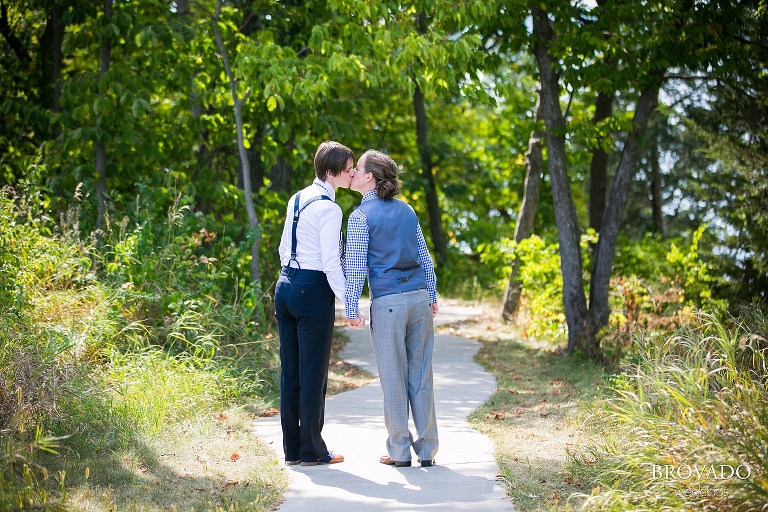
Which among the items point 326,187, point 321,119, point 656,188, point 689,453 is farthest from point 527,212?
point 689,453

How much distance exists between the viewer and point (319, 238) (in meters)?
5.34

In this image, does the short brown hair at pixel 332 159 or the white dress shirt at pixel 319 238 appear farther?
the short brown hair at pixel 332 159

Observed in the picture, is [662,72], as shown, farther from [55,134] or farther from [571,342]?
[55,134]

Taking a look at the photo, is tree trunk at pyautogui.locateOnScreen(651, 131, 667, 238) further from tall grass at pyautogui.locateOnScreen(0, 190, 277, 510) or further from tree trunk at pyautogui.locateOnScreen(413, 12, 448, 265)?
tall grass at pyautogui.locateOnScreen(0, 190, 277, 510)

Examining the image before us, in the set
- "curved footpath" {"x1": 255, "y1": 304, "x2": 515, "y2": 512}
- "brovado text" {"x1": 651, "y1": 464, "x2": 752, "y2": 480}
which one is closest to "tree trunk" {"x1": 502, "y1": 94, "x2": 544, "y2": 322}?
"curved footpath" {"x1": 255, "y1": 304, "x2": 515, "y2": 512}

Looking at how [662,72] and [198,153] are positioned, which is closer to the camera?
[662,72]

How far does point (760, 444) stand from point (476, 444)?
2362 mm

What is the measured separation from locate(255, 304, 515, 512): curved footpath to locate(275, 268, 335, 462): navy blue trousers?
0.68 ft

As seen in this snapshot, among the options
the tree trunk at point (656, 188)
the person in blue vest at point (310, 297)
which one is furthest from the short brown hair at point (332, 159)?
the tree trunk at point (656, 188)

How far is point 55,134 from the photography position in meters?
12.7

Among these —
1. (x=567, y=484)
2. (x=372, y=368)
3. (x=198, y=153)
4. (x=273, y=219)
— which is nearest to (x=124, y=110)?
(x=198, y=153)

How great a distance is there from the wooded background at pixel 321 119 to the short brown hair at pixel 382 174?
11.1 feet

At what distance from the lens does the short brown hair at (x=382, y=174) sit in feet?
17.4

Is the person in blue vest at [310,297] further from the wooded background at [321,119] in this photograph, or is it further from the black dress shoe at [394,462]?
the wooded background at [321,119]
